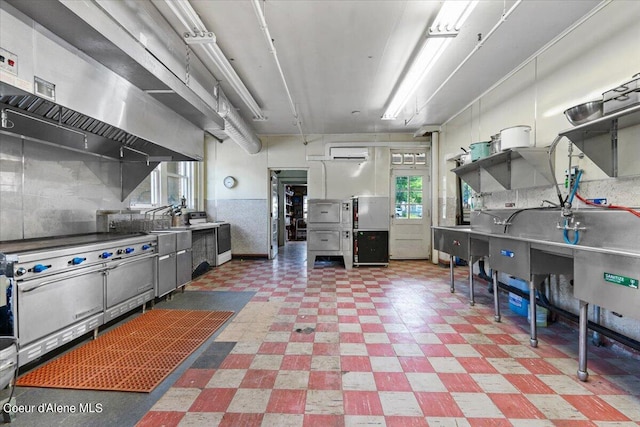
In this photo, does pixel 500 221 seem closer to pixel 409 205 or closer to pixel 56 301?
pixel 409 205

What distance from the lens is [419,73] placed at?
3.50m

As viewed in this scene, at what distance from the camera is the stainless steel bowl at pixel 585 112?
2.24 meters

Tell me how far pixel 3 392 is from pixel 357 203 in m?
5.39

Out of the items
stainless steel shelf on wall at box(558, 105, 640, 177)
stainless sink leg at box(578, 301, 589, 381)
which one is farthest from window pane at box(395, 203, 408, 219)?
stainless sink leg at box(578, 301, 589, 381)

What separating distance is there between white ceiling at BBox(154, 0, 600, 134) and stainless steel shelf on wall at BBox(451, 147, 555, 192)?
4.23 ft

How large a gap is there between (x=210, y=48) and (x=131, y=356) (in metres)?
3.12

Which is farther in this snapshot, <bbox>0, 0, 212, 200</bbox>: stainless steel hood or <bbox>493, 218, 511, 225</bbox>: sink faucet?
<bbox>493, 218, 511, 225</bbox>: sink faucet

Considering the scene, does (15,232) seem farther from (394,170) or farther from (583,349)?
(394,170)

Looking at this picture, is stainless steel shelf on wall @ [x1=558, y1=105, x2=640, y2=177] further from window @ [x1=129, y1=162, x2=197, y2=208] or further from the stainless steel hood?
window @ [x1=129, y1=162, x2=197, y2=208]

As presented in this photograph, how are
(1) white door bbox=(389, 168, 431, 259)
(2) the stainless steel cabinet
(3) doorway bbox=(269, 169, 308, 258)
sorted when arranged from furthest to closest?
(3) doorway bbox=(269, 169, 308, 258) < (1) white door bbox=(389, 168, 431, 259) < (2) the stainless steel cabinet

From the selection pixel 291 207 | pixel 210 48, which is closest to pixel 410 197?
pixel 210 48

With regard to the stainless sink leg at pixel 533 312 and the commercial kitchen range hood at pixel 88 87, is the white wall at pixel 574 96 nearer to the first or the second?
the stainless sink leg at pixel 533 312

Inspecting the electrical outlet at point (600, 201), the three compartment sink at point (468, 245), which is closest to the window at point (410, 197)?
the three compartment sink at point (468, 245)

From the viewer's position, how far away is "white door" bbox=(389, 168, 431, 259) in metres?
6.99
